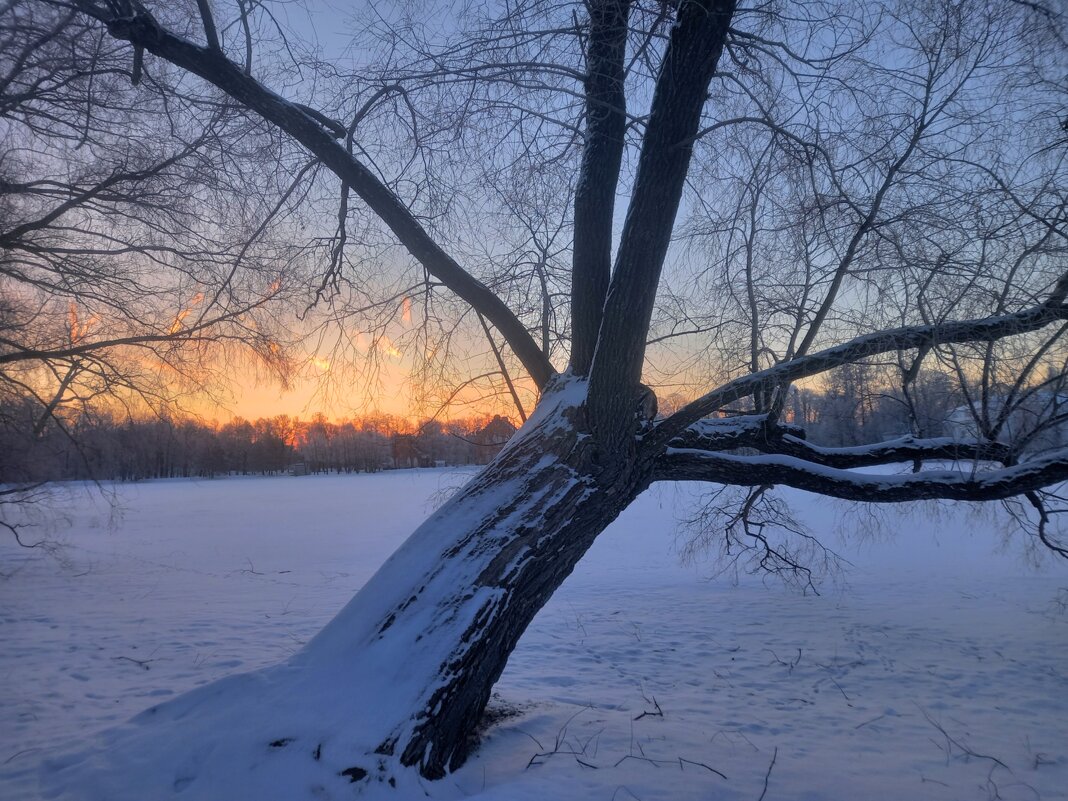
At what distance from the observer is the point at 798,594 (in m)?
11.5

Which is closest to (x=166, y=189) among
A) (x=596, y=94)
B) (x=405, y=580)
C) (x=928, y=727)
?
(x=596, y=94)

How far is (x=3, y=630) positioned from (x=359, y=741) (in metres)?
8.45

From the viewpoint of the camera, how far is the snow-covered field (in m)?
3.68

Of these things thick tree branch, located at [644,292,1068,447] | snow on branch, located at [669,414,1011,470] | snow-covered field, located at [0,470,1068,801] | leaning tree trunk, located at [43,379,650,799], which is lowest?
snow-covered field, located at [0,470,1068,801]

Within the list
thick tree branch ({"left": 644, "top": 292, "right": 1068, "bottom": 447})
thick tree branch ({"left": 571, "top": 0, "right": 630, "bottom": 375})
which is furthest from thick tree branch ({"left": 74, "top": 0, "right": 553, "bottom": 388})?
thick tree branch ({"left": 644, "top": 292, "right": 1068, "bottom": 447})

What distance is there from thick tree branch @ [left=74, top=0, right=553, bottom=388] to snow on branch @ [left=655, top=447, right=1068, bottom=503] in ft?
4.12

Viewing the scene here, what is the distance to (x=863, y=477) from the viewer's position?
15.1ft

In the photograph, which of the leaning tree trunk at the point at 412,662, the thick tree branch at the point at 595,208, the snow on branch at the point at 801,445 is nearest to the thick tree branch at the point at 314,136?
the thick tree branch at the point at 595,208

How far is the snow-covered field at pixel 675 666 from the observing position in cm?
368

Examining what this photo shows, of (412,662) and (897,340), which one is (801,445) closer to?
(897,340)

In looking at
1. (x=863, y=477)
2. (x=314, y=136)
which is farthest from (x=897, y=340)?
(x=314, y=136)

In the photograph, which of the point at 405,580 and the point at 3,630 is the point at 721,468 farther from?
the point at 3,630

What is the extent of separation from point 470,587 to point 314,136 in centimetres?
318

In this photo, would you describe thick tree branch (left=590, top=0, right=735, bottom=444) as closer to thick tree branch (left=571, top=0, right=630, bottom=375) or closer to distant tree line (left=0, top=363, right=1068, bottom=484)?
thick tree branch (left=571, top=0, right=630, bottom=375)
